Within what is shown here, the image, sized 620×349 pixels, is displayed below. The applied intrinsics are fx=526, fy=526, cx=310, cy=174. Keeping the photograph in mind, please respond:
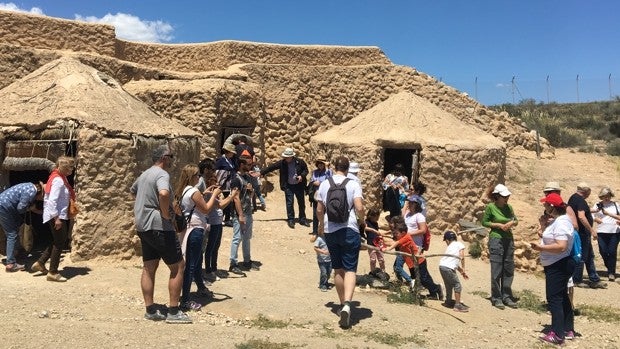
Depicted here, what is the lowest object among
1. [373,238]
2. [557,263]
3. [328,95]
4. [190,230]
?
[557,263]

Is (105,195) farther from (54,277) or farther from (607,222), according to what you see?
(607,222)

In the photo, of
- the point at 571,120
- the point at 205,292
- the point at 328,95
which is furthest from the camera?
the point at 571,120

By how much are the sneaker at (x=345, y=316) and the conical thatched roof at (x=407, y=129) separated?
6.79 meters

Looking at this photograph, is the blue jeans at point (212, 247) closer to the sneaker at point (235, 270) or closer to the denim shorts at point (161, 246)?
the sneaker at point (235, 270)

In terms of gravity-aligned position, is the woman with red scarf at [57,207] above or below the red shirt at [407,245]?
above

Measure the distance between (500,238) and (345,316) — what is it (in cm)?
258

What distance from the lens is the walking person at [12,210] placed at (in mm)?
6566

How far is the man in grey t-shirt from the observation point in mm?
4934

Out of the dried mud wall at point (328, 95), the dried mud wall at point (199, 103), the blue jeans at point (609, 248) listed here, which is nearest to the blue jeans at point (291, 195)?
the dried mud wall at point (199, 103)

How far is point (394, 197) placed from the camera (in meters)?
9.27

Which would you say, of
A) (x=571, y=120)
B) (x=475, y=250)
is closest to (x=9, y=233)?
(x=475, y=250)

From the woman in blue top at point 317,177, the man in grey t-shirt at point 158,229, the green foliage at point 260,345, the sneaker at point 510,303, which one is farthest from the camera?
the woman in blue top at point 317,177

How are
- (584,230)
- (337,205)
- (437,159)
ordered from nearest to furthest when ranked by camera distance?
1. (337,205)
2. (584,230)
3. (437,159)

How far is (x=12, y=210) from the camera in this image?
21.7ft
